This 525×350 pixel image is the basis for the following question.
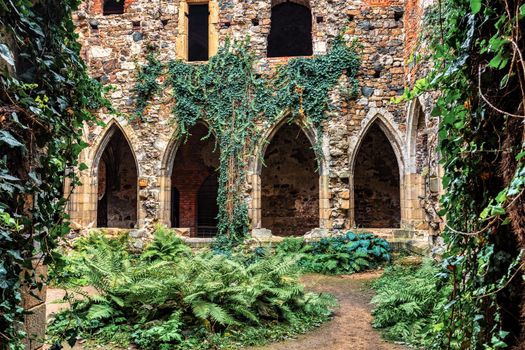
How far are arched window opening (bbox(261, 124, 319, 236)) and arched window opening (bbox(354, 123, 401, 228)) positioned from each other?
1456 millimetres

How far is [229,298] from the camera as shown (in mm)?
4809

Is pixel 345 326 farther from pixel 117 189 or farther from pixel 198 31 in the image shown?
pixel 198 31

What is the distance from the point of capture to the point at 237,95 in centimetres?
1009

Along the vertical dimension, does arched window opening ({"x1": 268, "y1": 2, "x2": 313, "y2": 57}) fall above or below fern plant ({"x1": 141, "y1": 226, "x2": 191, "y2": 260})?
above

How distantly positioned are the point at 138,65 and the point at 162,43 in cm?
84

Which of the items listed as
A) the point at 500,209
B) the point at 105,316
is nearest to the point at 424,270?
the point at 105,316

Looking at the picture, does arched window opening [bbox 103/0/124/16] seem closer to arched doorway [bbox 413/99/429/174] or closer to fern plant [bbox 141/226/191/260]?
fern plant [bbox 141/226/191/260]

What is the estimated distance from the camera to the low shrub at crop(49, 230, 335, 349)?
4391 millimetres

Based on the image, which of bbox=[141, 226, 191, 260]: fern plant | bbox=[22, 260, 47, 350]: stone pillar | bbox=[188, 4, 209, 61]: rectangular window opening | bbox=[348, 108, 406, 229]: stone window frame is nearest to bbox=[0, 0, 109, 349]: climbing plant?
bbox=[22, 260, 47, 350]: stone pillar

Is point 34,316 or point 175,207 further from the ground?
point 175,207

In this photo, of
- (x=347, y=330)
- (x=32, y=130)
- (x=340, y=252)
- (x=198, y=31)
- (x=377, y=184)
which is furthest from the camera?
(x=198, y=31)

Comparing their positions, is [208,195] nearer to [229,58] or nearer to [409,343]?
[229,58]

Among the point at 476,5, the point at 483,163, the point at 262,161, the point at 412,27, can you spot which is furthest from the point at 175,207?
the point at 476,5

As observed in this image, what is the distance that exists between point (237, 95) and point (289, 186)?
178 inches
